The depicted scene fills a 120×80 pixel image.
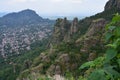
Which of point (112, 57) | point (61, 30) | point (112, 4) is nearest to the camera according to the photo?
point (112, 57)

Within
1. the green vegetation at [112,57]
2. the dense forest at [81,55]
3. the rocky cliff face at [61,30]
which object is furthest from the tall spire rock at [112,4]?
the green vegetation at [112,57]

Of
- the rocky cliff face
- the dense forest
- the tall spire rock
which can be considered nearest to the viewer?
the dense forest

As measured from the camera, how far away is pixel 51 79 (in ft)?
25.3

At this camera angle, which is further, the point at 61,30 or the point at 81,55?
the point at 61,30

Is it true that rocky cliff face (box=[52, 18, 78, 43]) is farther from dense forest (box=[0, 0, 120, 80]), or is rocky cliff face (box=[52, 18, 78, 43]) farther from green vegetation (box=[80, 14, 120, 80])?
green vegetation (box=[80, 14, 120, 80])

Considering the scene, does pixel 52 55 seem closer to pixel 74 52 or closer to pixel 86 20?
pixel 74 52

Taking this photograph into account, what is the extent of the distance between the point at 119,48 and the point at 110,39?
18 centimetres

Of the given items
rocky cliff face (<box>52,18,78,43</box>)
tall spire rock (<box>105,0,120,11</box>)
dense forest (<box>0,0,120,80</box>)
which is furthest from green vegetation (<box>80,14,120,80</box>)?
rocky cliff face (<box>52,18,78,43</box>)

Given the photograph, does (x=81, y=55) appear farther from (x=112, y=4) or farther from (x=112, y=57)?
(x=112, y=57)

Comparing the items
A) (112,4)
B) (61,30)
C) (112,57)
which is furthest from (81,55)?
(112,57)

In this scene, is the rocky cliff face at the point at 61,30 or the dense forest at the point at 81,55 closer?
the dense forest at the point at 81,55

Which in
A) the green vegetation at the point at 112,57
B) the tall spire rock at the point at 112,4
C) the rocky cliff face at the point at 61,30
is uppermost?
the green vegetation at the point at 112,57

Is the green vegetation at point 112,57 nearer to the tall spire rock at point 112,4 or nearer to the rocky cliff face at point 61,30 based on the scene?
the tall spire rock at point 112,4

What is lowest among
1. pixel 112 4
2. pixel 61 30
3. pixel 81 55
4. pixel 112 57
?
pixel 61 30
